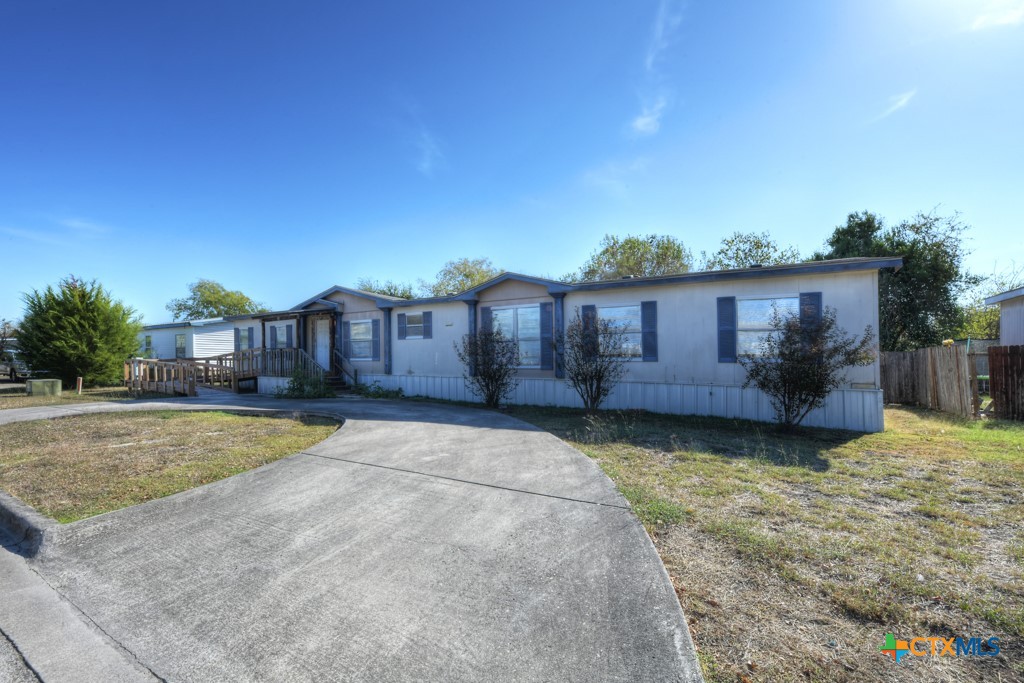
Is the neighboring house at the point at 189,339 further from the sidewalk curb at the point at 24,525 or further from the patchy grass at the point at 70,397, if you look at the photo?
the sidewalk curb at the point at 24,525

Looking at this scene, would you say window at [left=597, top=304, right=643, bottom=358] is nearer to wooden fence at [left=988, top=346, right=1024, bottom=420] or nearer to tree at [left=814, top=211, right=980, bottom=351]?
wooden fence at [left=988, top=346, right=1024, bottom=420]

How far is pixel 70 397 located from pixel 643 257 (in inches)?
1136

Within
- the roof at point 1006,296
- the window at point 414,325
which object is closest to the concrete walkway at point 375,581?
the window at point 414,325

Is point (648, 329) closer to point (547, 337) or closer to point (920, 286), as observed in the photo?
point (547, 337)

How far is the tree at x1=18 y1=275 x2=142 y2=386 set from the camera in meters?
16.6

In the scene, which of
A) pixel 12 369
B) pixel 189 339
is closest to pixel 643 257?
pixel 189 339

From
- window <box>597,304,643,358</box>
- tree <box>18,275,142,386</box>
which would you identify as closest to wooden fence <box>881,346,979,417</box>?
window <box>597,304,643,358</box>

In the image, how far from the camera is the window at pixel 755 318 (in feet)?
30.8

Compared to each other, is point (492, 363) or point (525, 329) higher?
point (525, 329)

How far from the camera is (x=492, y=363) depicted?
36.1ft

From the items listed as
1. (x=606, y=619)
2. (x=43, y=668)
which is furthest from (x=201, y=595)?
(x=606, y=619)

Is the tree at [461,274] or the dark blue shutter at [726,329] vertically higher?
the tree at [461,274]

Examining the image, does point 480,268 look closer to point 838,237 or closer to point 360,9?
point 838,237

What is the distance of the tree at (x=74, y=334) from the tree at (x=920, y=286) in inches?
1170
